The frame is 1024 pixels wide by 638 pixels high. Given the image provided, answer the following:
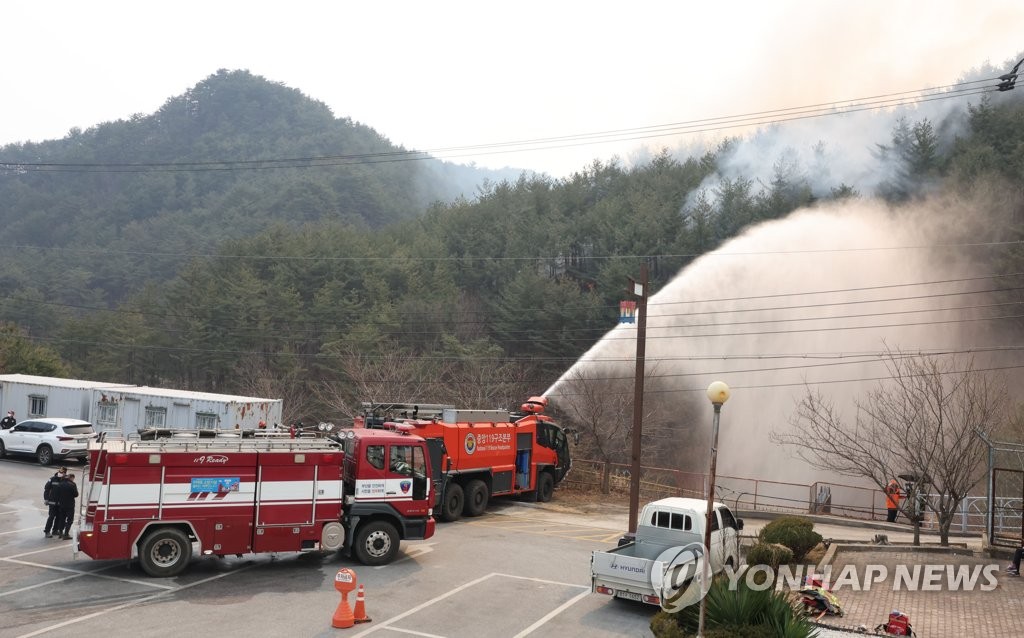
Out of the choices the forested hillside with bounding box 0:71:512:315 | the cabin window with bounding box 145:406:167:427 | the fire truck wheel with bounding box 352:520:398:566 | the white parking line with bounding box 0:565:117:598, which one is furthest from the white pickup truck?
the forested hillside with bounding box 0:71:512:315

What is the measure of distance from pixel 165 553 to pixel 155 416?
16355 millimetres

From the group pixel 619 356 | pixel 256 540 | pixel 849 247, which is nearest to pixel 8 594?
pixel 256 540

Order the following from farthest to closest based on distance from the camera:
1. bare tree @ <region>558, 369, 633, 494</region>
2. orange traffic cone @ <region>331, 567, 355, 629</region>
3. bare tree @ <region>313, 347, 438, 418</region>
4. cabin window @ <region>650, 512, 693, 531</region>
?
1. bare tree @ <region>313, 347, 438, 418</region>
2. bare tree @ <region>558, 369, 633, 494</region>
3. cabin window @ <region>650, 512, 693, 531</region>
4. orange traffic cone @ <region>331, 567, 355, 629</region>

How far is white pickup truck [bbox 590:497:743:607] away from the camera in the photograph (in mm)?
13594

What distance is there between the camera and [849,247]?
47312 millimetres

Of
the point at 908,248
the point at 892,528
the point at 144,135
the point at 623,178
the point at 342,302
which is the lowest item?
the point at 892,528

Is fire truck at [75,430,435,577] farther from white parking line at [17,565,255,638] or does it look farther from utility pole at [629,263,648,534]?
utility pole at [629,263,648,534]

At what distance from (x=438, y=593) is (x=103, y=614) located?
18.3ft

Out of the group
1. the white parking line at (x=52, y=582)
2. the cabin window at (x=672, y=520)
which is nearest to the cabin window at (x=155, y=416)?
the white parking line at (x=52, y=582)

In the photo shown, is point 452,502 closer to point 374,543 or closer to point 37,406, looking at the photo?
point 374,543

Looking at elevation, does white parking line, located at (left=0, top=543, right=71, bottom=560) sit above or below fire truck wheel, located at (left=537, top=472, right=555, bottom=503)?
below

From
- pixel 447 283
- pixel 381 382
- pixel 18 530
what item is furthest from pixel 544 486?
pixel 447 283

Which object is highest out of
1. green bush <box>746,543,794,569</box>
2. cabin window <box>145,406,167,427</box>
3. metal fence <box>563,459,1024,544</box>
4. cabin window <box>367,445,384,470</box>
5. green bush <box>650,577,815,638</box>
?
cabin window <box>367,445,384,470</box>

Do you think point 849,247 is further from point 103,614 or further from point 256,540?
point 103,614
